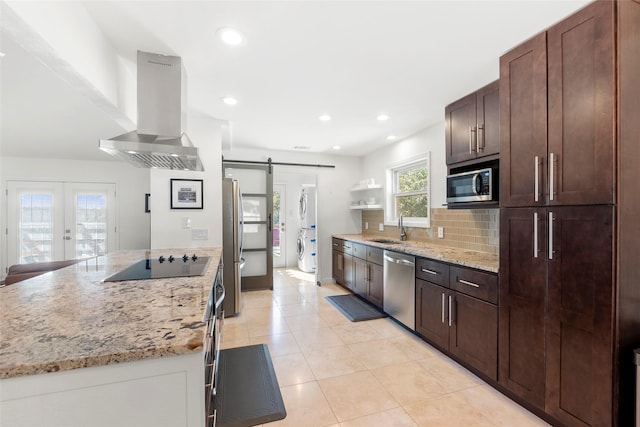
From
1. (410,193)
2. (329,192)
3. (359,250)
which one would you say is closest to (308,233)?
(329,192)

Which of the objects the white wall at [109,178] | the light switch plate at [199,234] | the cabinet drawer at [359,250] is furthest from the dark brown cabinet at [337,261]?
the white wall at [109,178]

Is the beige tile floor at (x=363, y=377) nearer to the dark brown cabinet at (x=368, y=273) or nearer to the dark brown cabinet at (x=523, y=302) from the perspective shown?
the dark brown cabinet at (x=523, y=302)

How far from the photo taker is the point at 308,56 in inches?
81.0

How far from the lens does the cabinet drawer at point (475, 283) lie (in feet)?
6.71

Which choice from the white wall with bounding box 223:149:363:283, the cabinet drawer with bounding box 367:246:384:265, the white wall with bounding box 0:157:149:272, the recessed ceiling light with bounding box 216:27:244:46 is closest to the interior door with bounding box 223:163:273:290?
the white wall with bounding box 223:149:363:283

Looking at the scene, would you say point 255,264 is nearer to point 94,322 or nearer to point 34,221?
point 94,322

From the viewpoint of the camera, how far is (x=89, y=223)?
18.5ft

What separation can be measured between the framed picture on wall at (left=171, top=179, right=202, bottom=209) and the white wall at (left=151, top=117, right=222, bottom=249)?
0.15ft

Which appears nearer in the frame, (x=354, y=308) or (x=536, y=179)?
(x=536, y=179)

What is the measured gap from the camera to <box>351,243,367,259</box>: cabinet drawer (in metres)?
3.98

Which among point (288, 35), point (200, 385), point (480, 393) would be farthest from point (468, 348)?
point (288, 35)

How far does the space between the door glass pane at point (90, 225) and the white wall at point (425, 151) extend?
18.1ft

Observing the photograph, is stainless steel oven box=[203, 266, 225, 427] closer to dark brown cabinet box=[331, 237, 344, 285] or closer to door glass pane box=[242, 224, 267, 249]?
door glass pane box=[242, 224, 267, 249]

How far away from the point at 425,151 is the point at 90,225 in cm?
639
